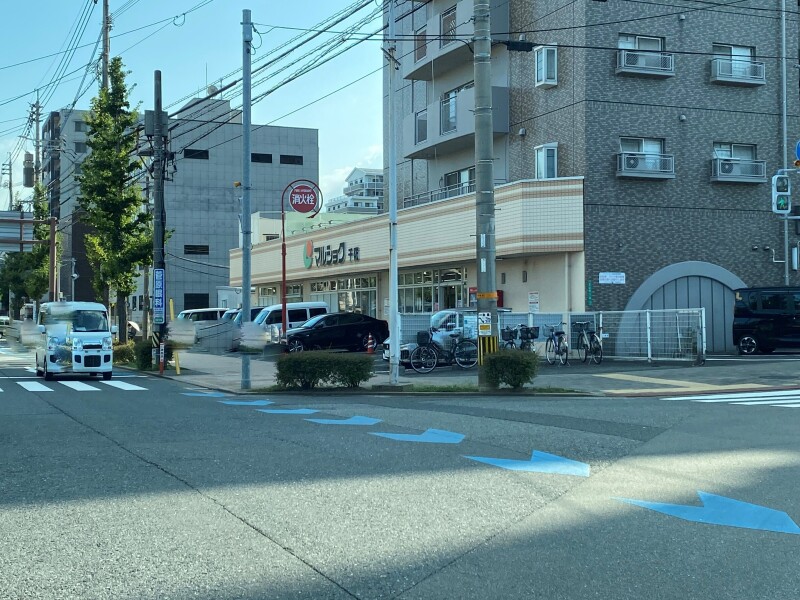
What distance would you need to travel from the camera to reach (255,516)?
20.2 feet

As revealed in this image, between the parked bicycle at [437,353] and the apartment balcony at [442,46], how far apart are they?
9.66 meters

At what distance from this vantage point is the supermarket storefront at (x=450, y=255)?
2630 cm

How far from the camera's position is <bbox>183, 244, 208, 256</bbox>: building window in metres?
69.9

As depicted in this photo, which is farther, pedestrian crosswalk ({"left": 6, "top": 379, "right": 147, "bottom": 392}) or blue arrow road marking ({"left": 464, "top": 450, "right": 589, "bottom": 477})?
pedestrian crosswalk ({"left": 6, "top": 379, "right": 147, "bottom": 392})

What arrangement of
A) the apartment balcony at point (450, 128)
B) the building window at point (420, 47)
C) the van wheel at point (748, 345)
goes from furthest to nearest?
the building window at point (420, 47)
the apartment balcony at point (450, 128)
the van wheel at point (748, 345)

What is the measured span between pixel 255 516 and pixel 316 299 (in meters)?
38.8

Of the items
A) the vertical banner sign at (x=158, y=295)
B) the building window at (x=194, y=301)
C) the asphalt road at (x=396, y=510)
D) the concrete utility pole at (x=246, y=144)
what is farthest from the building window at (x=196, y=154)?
the asphalt road at (x=396, y=510)

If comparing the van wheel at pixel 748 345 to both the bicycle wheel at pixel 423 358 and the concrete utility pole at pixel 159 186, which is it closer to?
the bicycle wheel at pixel 423 358

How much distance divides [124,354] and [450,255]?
1304 cm

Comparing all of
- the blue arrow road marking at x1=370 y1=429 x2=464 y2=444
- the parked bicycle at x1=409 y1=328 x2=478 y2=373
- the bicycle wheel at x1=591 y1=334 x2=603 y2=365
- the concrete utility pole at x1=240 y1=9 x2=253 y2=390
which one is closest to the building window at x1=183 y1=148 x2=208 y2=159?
the parked bicycle at x1=409 y1=328 x2=478 y2=373

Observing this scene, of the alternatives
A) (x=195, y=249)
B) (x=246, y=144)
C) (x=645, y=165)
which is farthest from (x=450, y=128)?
(x=195, y=249)

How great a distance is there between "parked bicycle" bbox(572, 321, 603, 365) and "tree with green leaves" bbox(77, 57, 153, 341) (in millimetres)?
17726

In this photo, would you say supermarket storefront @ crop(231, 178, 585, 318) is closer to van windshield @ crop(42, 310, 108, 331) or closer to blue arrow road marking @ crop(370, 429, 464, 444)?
van windshield @ crop(42, 310, 108, 331)

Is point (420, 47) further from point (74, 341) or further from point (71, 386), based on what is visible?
point (71, 386)
